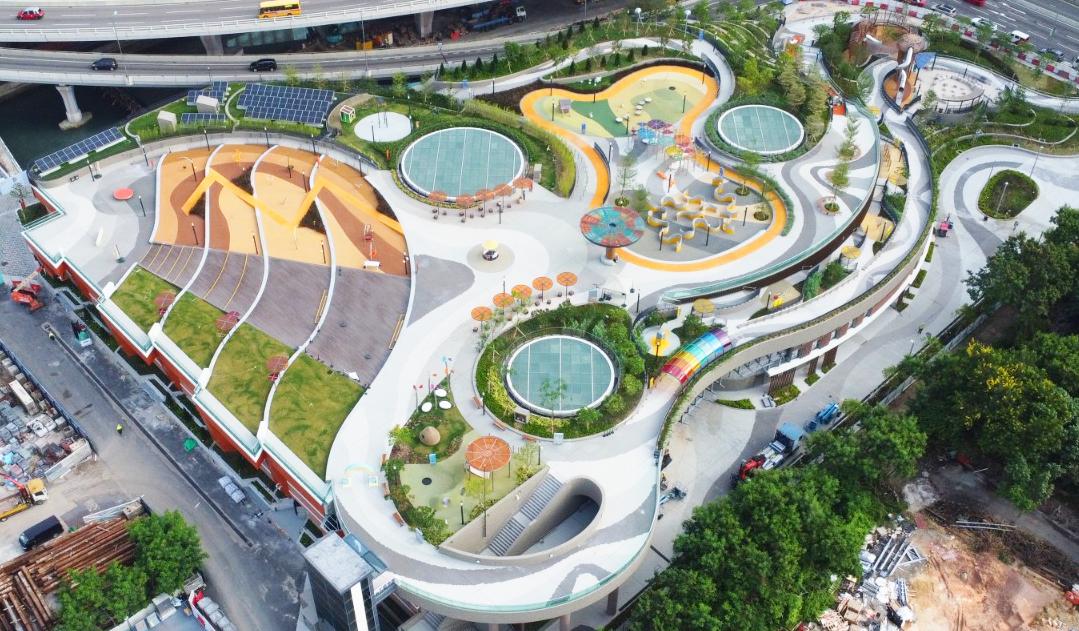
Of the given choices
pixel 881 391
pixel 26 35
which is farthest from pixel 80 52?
pixel 881 391

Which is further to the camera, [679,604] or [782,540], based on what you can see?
[782,540]

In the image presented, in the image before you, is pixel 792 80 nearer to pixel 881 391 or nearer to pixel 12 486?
pixel 881 391

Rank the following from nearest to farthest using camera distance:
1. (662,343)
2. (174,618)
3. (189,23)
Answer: (174,618), (662,343), (189,23)

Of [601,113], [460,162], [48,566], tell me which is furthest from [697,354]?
[48,566]

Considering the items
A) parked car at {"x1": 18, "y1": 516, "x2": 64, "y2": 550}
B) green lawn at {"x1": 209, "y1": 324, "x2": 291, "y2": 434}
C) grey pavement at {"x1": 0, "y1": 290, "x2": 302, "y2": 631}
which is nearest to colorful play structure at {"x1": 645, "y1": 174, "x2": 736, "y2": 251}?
green lawn at {"x1": 209, "y1": 324, "x2": 291, "y2": 434}

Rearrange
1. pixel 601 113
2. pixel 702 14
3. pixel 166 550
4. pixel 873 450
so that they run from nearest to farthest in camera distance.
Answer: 1. pixel 166 550
2. pixel 873 450
3. pixel 601 113
4. pixel 702 14

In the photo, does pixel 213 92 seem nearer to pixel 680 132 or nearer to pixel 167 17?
pixel 167 17

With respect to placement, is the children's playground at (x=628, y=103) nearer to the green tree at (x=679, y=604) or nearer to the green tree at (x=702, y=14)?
the green tree at (x=702, y=14)
